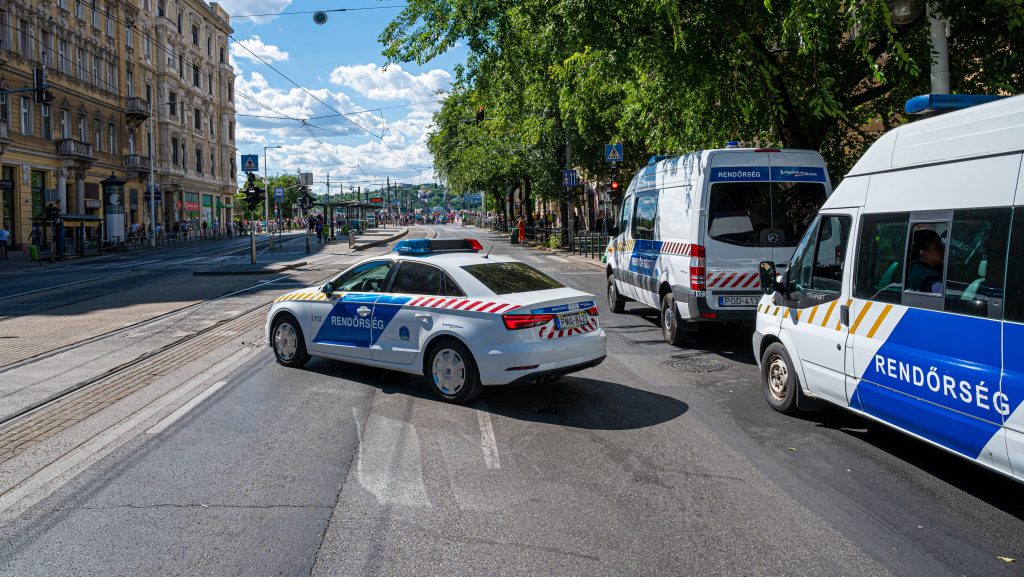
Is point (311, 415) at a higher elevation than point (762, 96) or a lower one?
lower

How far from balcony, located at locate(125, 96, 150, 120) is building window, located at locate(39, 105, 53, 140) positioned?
9.94 m

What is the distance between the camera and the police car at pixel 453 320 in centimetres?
693

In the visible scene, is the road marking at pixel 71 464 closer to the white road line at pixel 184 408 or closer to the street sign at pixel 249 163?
the white road line at pixel 184 408

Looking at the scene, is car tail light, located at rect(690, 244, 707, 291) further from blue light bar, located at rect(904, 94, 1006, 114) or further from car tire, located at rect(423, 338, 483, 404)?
blue light bar, located at rect(904, 94, 1006, 114)

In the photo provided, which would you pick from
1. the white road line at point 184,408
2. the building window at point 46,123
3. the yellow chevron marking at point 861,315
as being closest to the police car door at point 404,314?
the white road line at point 184,408

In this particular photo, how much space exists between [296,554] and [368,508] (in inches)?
27.3

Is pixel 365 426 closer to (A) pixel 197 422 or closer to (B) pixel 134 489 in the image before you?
(A) pixel 197 422

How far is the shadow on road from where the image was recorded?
6.82 metres

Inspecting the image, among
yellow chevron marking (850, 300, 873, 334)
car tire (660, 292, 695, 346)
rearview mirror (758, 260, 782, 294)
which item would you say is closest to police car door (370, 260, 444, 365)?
rearview mirror (758, 260, 782, 294)

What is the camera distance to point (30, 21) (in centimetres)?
3884

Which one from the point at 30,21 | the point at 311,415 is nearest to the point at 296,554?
the point at 311,415

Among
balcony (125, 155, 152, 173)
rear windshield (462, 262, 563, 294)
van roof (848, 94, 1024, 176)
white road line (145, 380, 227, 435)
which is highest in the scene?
balcony (125, 155, 152, 173)

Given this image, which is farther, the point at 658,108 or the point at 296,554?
the point at 658,108

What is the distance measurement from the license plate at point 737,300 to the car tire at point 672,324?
2.47 feet
